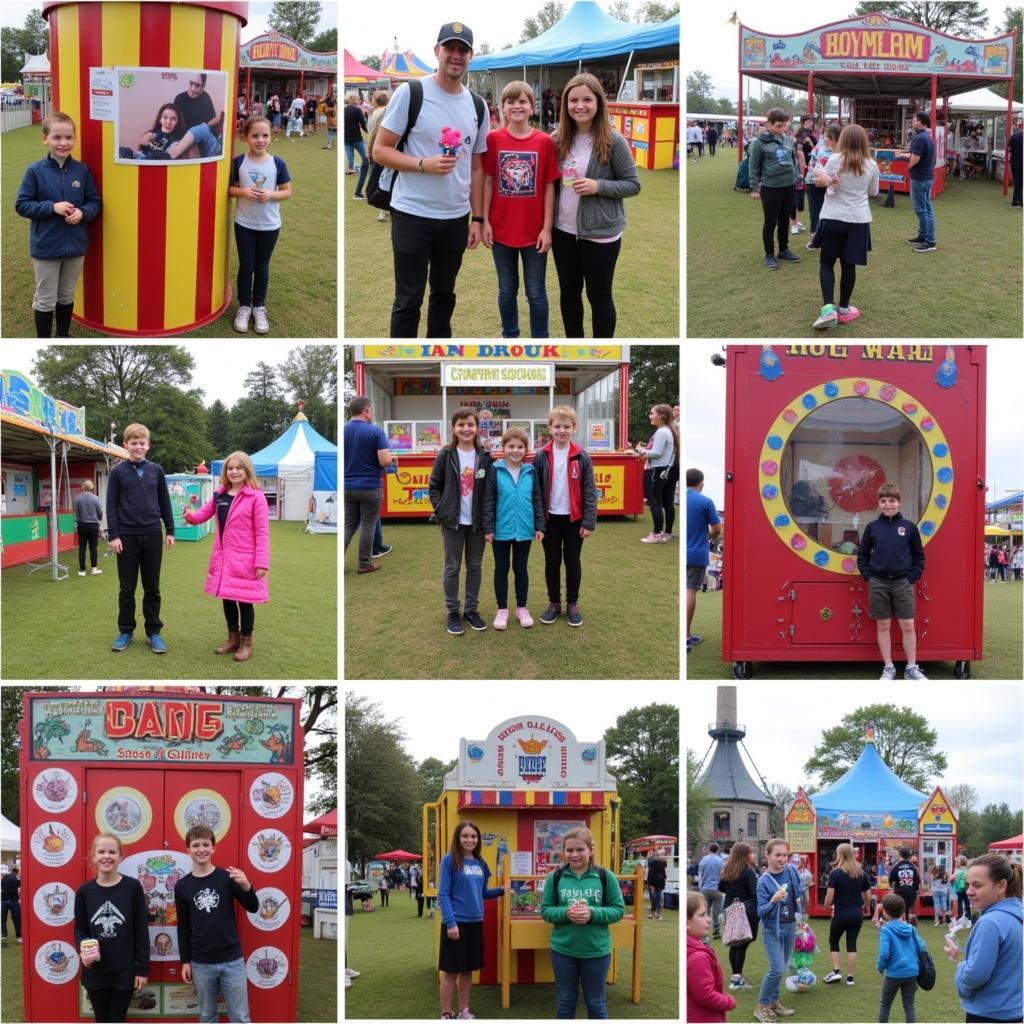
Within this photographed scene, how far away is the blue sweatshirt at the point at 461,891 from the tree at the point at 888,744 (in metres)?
26.0

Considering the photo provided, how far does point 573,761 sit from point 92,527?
619 cm

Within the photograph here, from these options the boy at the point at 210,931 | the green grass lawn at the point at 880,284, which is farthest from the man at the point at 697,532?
the boy at the point at 210,931

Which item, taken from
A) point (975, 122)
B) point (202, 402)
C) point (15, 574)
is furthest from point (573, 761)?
point (202, 402)

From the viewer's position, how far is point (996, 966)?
4.34 metres

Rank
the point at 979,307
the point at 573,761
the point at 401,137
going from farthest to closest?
the point at 979,307 < the point at 573,761 < the point at 401,137

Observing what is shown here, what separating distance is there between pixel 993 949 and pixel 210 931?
12.7 ft

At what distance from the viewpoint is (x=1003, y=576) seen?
23.3 m

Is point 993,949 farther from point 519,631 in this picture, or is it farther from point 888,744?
point 888,744

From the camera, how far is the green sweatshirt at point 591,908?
200 inches

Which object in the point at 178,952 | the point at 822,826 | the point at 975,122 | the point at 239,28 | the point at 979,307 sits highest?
the point at 975,122

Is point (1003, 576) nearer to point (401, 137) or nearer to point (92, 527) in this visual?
point (92, 527)

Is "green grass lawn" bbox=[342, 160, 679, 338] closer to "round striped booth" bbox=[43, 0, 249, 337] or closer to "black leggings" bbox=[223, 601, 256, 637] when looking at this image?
"round striped booth" bbox=[43, 0, 249, 337]

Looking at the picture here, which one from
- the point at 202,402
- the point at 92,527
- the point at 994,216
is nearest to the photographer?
the point at 92,527

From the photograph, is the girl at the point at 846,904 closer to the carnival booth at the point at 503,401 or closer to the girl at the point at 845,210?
the girl at the point at 845,210
